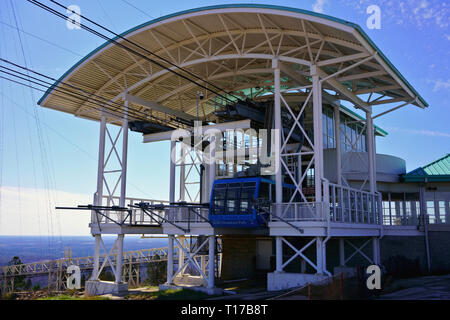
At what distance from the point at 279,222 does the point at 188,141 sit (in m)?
9.67

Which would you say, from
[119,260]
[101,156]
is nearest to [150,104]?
[101,156]

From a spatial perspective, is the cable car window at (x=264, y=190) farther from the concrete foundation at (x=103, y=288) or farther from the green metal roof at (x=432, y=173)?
the green metal roof at (x=432, y=173)

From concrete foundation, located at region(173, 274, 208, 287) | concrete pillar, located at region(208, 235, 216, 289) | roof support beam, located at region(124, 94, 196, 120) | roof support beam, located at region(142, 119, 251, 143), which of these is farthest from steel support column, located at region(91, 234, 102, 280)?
roof support beam, located at region(124, 94, 196, 120)

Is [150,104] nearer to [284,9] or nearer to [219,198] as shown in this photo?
[219,198]

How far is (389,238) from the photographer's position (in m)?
29.6

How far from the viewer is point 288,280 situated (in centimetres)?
2064

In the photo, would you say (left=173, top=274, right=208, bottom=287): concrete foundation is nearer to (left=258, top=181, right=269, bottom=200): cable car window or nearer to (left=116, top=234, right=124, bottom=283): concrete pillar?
(left=116, top=234, right=124, bottom=283): concrete pillar

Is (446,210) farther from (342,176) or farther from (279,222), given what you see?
(279,222)

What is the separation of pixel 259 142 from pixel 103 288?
13.9 meters

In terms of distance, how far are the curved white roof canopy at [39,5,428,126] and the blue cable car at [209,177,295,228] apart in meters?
6.62

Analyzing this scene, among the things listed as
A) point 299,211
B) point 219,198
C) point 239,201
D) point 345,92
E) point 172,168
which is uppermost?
point 345,92

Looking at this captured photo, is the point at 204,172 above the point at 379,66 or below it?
below

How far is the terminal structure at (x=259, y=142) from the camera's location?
71.5 ft
